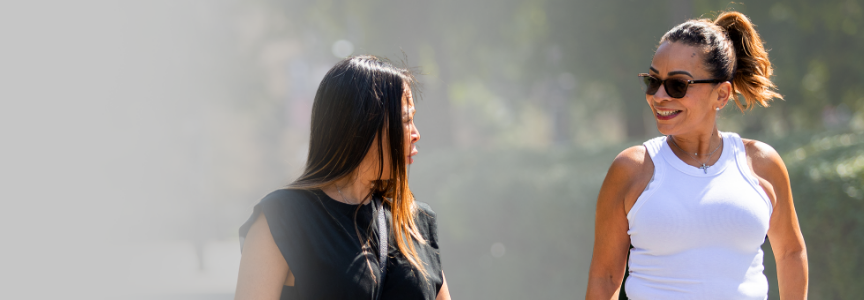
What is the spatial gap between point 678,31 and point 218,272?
794 centimetres

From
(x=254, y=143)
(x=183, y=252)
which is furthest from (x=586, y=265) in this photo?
(x=254, y=143)

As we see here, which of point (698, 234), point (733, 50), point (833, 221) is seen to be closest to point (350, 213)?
point (698, 234)

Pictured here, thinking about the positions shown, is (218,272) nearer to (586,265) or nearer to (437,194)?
(437,194)

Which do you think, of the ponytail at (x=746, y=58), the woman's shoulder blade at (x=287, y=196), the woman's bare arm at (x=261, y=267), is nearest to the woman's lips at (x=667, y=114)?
the ponytail at (x=746, y=58)

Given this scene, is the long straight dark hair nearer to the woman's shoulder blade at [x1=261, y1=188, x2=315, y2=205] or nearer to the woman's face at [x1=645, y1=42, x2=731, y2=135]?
the woman's shoulder blade at [x1=261, y1=188, x2=315, y2=205]

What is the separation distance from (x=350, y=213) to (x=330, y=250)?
0.15m

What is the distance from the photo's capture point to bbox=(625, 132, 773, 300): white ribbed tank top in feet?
6.69

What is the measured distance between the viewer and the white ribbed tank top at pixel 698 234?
2.04 m

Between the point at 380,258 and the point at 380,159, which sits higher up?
the point at 380,159

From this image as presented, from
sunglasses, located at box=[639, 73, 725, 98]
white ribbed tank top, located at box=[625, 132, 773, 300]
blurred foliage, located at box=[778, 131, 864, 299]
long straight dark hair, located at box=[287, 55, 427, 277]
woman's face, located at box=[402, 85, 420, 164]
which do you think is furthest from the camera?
blurred foliage, located at box=[778, 131, 864, 299]

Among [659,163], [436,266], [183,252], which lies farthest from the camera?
[183,252]

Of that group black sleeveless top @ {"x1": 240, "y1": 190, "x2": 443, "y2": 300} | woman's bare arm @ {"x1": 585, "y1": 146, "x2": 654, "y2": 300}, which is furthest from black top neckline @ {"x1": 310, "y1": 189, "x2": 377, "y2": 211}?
woman's bare arm @ {"x1": 585, "y1": 146, "x2": 654, "y2": 300}

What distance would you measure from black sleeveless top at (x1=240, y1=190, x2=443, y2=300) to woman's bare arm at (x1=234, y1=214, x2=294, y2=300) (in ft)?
0.07

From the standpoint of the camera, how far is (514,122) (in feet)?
108
